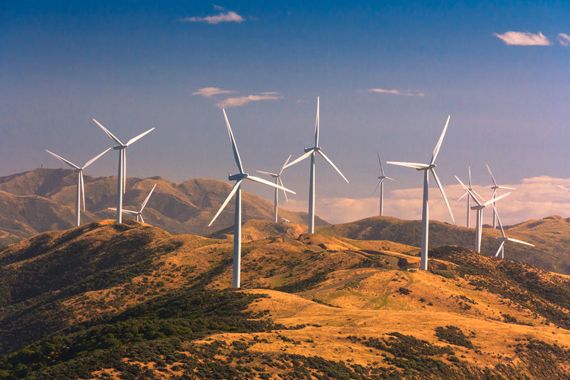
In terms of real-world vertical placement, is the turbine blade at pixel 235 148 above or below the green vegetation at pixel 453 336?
above

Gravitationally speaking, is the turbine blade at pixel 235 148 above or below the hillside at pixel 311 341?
above

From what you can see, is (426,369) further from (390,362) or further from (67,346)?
(67,346)

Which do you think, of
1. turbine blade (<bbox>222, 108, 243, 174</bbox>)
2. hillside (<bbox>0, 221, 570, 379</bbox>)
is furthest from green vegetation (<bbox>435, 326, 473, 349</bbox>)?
turbine blade (<bbox>222, 108, 243, 174</bbox>)

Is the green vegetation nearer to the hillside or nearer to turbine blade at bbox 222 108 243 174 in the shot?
the hillside

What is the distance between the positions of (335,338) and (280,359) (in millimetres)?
21272

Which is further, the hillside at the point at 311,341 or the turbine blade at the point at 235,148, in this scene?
the turbine blade at the point at 235,148

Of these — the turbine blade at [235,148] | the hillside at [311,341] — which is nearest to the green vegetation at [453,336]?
the hillside at [311,341]

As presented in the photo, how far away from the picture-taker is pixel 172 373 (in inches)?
4230

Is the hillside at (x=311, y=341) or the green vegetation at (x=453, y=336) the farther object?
the green vegetation at (x=453, y=336)

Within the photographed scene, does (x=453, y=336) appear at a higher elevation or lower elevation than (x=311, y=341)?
lower

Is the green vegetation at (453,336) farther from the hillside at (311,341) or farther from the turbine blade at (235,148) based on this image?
the turbine blade at (235,148)

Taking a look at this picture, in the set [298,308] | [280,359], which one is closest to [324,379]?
[280,359]

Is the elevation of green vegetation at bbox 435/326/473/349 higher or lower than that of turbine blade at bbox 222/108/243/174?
lower

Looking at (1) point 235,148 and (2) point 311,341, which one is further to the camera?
(1) point 235,148
